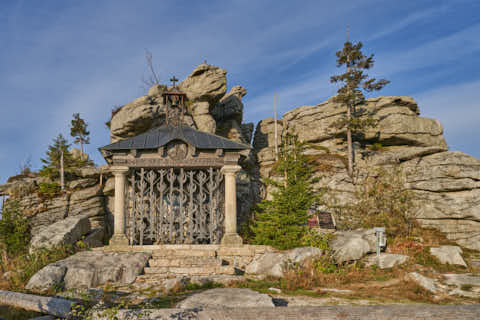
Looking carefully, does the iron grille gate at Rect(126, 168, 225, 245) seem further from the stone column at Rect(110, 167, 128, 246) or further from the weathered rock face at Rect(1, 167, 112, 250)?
the weathered rock face at Rect(1, 167, 112, 250)

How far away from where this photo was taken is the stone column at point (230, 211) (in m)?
13.6

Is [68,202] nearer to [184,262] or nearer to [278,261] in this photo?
[184,262]

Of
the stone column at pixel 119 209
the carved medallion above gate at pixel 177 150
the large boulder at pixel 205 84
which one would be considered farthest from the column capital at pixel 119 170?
the large boulder at pixel 205 84

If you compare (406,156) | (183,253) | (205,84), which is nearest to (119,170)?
(183,253)

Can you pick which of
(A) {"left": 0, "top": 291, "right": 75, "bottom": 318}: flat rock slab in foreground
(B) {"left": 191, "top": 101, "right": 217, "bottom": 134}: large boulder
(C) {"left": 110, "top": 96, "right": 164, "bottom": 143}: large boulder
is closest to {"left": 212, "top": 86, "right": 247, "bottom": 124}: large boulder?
(B) {"left": 191, "top": 101, "right": 217, "bottom": 134}: large boulder

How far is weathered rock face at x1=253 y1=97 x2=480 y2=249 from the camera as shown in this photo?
55.4ft

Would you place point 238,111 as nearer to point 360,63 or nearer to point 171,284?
point 360,63

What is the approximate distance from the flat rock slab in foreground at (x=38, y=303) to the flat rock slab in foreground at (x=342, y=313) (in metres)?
2.00

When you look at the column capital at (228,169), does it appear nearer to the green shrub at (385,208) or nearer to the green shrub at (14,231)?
the green shrub at (385,208)

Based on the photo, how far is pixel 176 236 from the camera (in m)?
16.1

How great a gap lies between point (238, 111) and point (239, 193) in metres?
6.99

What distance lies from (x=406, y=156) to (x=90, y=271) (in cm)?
1728

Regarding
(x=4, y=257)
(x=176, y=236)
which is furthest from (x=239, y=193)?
(x=4, y=257)

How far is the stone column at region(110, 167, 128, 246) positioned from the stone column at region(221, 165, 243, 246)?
3971 millimetres
